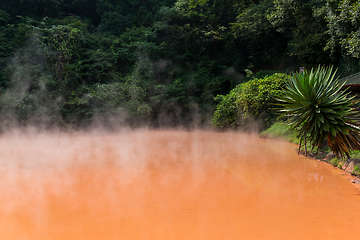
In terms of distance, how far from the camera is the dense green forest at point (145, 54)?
1239cm

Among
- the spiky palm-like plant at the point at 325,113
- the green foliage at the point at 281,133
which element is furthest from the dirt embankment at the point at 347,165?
the green foliage at the point at 281,133

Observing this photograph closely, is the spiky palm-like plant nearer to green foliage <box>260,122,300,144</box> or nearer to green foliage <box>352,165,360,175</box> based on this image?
green foliage <box>352,165,360,175</box>

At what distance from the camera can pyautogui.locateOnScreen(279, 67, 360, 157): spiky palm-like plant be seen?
15.0ft

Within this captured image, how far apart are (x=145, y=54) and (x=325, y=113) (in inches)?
491

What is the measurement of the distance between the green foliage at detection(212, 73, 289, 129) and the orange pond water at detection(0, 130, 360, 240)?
392 centimetres

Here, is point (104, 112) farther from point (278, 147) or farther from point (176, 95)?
point (278, 147)

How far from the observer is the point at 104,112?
13258 millimetres

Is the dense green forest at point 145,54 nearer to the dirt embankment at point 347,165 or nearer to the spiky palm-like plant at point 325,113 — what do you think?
the dirt embankment at point 347,165

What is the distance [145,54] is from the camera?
1567 cm

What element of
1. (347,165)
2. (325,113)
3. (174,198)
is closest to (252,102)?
(347,165)

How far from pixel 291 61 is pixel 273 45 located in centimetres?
160

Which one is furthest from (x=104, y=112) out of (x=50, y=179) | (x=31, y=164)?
(x=50, y=179)

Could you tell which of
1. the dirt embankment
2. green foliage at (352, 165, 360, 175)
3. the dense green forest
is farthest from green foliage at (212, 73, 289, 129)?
green foliage at (352, 165, 360, 175)

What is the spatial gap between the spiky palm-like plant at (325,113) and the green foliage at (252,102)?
4.57m
